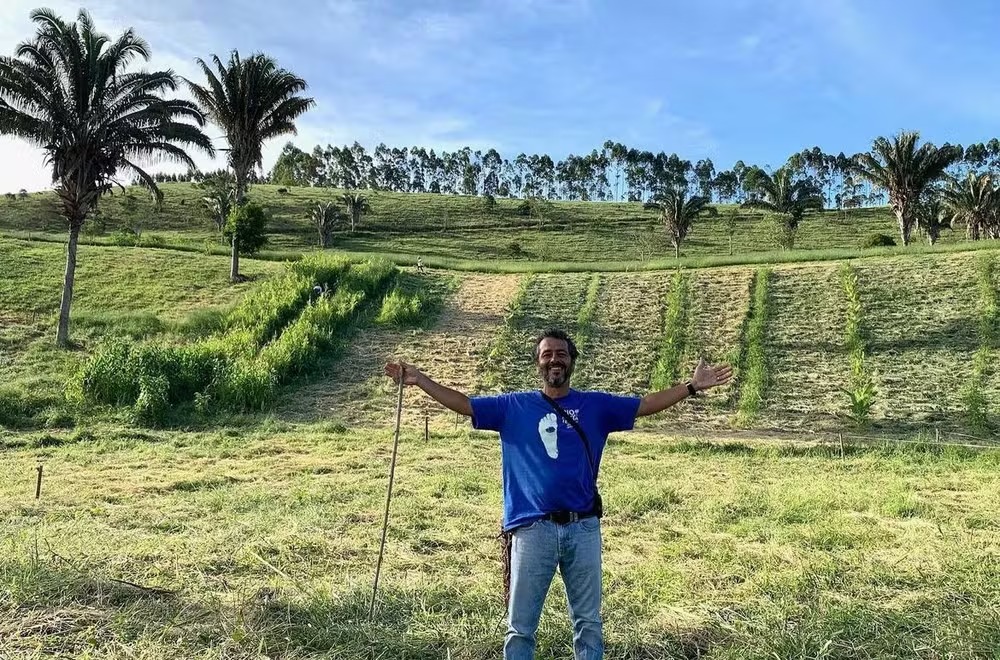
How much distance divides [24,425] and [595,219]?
181 ft

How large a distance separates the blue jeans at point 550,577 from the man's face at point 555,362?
644 millimetres

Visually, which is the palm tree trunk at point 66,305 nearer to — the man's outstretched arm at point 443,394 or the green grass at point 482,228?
the man's outstretched arm at point 443,394

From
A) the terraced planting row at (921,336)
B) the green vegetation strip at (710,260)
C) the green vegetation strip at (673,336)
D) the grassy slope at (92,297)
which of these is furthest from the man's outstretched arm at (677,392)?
the green vegetation strip at (710,260)

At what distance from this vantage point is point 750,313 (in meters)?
18.5

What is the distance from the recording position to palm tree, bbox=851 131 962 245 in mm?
30234

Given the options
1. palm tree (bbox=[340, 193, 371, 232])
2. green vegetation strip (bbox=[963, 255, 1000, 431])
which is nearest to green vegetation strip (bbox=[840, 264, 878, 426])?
green vegetation strip (bbox=[963, 255, 1000, 431])

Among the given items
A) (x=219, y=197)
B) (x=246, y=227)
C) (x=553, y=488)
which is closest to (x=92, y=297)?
(x=246, y=227)

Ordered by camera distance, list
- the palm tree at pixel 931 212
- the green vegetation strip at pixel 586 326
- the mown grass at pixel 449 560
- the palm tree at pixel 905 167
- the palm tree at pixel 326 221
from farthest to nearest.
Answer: the palm tree at pixel 326 221
the palm tree at pixel 931 212
the palm tree at pixel 905 167
the green vegetation strip at pixel 586 326
the mown grass at pixel 449 560

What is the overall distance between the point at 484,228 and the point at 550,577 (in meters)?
56.6

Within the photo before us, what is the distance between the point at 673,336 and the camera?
1745cm

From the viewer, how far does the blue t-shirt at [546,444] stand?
9.98 ft

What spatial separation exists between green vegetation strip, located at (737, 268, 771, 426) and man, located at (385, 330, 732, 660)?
1108 cm

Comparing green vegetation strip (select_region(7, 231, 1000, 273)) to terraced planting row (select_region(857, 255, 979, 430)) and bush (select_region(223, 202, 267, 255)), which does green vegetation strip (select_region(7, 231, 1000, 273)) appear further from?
bush (select_region(223, 202, 267, 255))

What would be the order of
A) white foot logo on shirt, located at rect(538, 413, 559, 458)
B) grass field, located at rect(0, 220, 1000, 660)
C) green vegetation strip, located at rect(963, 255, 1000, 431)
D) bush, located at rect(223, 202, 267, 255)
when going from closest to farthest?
white foot logo on shirt, located at rect(538, 413, 559, 458) < grass field, located at rect(0, 220, 1000, 660) < green vegetation strip, located at rect(963, 255, 1000, 431) < bush, located at rect(223, 202, 267, 255)
